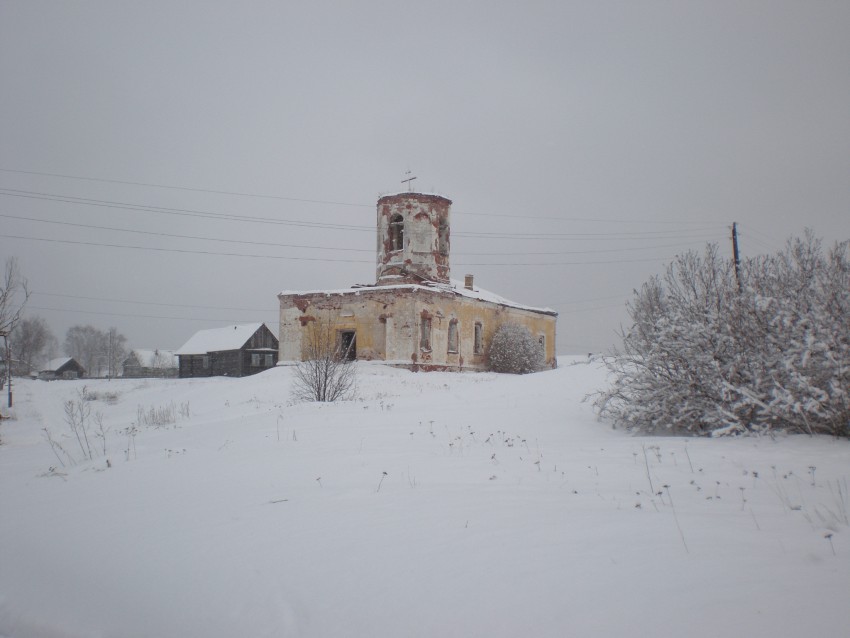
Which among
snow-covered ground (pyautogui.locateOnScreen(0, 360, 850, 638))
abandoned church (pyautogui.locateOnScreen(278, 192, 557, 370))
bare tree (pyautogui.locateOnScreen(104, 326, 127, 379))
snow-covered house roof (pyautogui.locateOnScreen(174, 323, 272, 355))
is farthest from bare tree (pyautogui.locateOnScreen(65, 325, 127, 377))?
snow-covered ground (pyautogui.locateOnScreen(0, 360, 850, 638))

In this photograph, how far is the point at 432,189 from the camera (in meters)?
30.4

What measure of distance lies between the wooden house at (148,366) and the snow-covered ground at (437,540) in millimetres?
50781

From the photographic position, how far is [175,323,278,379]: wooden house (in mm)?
46219

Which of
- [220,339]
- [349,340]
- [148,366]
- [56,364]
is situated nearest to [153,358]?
[148,366]

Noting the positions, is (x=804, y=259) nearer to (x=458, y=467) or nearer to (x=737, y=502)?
(x=737, y=502)

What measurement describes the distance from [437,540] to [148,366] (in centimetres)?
8571

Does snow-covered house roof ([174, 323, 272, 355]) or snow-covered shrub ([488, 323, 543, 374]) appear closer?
snow-covered shrub ([488, 323, 543, 374])

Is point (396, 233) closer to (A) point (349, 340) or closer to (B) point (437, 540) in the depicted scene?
(A) point (349, 340)

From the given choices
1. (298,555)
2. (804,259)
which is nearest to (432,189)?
(804,259)

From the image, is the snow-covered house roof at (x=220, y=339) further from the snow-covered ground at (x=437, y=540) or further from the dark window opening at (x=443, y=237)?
the snow-covered ground at (x=437, y=540)

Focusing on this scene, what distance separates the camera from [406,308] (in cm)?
2756

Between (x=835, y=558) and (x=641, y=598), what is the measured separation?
1.28 meters

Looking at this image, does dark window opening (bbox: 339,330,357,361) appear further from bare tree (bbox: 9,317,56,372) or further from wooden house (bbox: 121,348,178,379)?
bare tree (bbox: 9,317,56,372)

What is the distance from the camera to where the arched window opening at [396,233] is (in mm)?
30422
